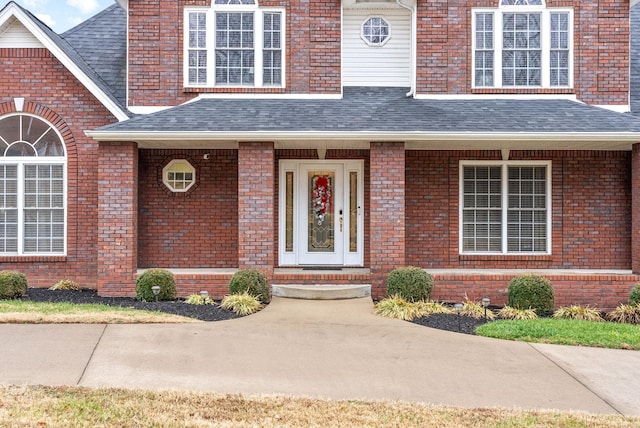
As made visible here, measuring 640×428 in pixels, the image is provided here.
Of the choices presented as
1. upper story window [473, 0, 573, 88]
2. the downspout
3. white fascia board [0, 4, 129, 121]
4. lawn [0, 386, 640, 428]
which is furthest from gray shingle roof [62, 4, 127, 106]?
lawn [0, 386, 640, 428]

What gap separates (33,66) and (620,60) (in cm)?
1244

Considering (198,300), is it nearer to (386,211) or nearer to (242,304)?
(242,304)

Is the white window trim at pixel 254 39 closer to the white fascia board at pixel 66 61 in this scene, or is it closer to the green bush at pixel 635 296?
the white fascia board at pixel 66 61

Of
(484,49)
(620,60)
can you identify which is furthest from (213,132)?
(620,60)

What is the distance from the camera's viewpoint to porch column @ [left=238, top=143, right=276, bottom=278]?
10.9m

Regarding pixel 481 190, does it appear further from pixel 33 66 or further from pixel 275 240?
pixel 33 66

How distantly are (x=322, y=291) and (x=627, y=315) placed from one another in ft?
18.1

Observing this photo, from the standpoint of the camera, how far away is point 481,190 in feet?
40.0

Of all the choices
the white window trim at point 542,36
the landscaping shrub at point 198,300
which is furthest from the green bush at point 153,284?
the white window trim at point 542,36

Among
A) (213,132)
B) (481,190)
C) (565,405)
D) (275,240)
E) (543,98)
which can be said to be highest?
(543,98)

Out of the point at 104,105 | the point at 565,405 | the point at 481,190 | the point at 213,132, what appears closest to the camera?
the point at 565,405

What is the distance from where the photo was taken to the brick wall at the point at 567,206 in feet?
39.4

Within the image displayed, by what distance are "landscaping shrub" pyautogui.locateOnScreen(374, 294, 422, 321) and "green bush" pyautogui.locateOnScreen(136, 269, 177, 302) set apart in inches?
151

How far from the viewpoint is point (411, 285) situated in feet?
33.2
